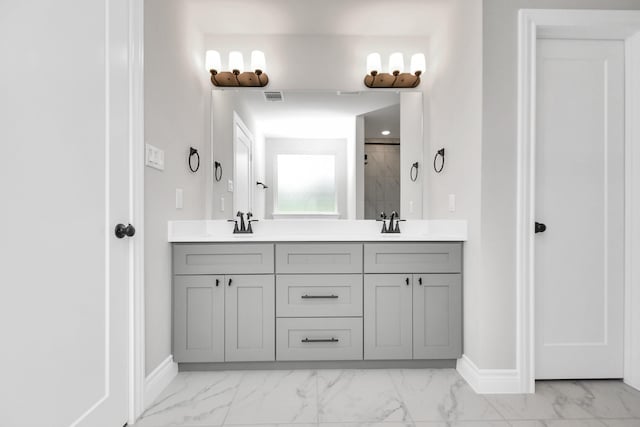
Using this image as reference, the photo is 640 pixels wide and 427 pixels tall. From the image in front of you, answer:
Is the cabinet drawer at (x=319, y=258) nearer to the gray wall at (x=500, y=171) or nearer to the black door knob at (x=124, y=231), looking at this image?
the gray wall at (x=500, y=171)

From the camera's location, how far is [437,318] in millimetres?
2205

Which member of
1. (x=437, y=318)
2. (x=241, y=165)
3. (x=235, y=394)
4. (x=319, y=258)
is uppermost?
(x=241, y=165)

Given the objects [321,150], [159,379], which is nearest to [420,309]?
[321,150]

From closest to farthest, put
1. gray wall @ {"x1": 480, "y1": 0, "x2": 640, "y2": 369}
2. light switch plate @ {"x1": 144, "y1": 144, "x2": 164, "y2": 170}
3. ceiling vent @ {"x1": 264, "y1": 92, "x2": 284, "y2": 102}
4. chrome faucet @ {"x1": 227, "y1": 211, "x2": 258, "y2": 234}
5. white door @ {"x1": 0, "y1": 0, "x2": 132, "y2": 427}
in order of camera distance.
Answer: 1. white door @ {"x1": 0, "y1": 0, "x2": 132, "y2": 427}
2. light switch plate @ {"x1": 144, "y1": 144, "x2": 164, "y2": 170}
3. gray wall @ {"x1": 480, "y1": 0, "x2": 640, "y2": 369}
4. chrome faucet @ {"x1": 227, "y1": 211, "x2": 258, "y2": 234}
5. ceiling vent @ {"x1": 264, "y1": 92, "x2": 284, "y2": 102}

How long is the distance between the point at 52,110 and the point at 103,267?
63cm

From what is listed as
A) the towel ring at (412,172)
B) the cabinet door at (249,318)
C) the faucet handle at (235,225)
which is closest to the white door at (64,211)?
the cabinet door at (249,318)

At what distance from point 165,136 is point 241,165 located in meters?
0.71

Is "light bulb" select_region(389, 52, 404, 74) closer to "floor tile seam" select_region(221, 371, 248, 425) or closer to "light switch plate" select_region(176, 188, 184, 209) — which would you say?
"light switch plate" select_region(176, 188, 184, 209)

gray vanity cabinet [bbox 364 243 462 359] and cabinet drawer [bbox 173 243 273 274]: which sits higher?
cabinet drawer [bbox 173 243 273 274]

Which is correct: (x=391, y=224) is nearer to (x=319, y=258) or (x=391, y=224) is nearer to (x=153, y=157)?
(x=319, y=258)

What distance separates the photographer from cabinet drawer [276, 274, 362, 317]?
2199 millimetres

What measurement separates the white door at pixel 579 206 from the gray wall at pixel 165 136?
82.8 inches

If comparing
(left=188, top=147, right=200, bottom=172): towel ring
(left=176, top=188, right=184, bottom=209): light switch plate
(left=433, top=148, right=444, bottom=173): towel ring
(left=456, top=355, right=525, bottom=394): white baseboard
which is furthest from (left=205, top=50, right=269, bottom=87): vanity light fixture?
(left=456, top=355, right=525, bottom=394): white baseboard

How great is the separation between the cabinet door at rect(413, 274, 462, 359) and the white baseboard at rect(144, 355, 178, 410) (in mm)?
1455
